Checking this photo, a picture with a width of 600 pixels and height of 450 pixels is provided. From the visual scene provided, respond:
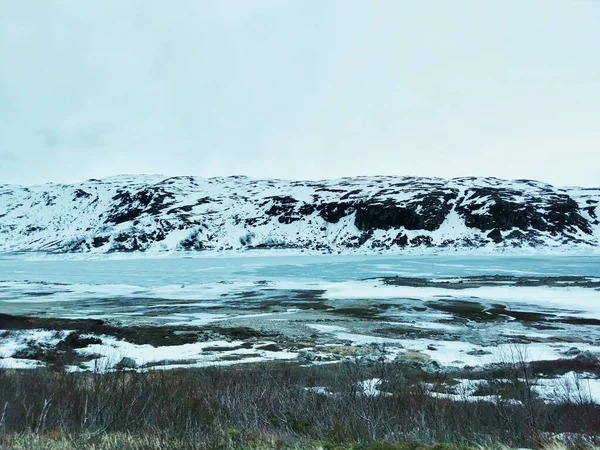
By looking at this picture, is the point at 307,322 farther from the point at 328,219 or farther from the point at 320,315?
the point at 328,219

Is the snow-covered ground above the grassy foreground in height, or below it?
below

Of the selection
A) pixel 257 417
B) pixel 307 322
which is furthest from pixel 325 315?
pixel 257 417

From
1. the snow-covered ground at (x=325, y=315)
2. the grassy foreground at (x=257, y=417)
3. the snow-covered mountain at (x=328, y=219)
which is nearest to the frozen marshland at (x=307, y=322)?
the snow-covered ground at (x=325, y=315)

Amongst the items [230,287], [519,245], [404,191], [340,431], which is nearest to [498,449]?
[340,431]

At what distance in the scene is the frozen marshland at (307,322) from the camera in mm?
15172

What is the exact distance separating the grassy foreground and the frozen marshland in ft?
5.00

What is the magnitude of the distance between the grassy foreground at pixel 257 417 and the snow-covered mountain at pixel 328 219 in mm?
78698

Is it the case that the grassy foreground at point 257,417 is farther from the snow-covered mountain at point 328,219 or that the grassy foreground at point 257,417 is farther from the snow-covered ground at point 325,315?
the snow-covered mountain at point 328,219

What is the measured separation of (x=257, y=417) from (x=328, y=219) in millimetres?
101751

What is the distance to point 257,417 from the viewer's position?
605 centimetres

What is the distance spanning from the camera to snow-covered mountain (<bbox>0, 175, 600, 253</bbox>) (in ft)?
294

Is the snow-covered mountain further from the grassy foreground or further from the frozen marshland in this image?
the grassy foreground

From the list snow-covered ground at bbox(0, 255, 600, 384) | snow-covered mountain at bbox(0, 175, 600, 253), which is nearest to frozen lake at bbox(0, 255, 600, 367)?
snow-covered ground at bbox(0, 255, 600, 384)

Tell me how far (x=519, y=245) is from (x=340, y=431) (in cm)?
8425
